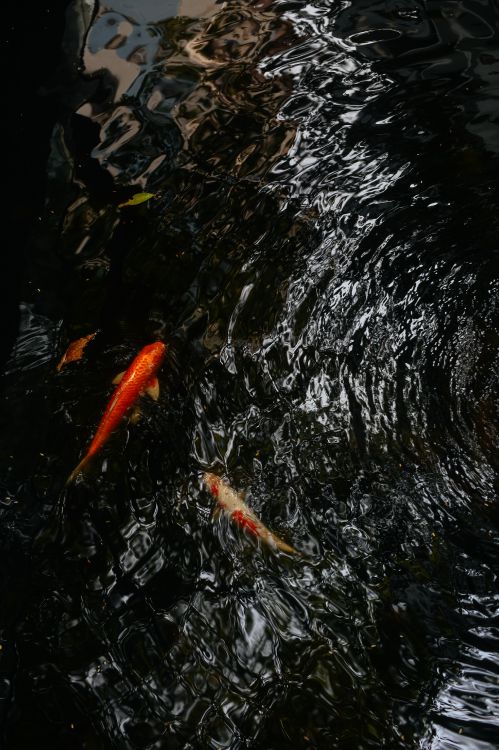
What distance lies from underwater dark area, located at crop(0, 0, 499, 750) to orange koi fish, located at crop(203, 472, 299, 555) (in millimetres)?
15

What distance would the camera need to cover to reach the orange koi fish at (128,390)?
276 cm

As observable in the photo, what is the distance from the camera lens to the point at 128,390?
2822mm

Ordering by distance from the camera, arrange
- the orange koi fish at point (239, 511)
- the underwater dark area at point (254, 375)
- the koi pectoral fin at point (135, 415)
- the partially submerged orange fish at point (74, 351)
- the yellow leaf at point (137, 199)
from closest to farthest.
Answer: the underwater dark area at point (254, 375) < the orange koi fish at point (239, 511) < the koi pectoral fin at point (135, 415) < the partially submerged orange fish at point (74, 351) < the yellow leaf at point (137, 199)

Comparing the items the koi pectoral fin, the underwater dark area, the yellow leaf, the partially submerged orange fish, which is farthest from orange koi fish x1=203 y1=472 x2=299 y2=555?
the yellow leaf

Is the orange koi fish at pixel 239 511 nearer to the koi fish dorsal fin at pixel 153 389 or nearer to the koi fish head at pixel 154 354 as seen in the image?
the koi fish dorsal fin at pixel 153 389

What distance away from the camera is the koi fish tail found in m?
2.71

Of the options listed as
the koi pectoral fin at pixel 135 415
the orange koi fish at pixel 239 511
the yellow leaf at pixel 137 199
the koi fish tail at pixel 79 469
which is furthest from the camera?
the yellow leaf at pixel 137 199

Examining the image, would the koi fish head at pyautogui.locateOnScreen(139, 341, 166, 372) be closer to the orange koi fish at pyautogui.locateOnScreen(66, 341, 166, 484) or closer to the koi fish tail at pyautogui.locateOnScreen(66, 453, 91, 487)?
the orange koi fish at pyautogui.locateOnScreen(66, 341, 166, 484)

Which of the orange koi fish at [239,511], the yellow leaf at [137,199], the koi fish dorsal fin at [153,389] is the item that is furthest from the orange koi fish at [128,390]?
the yellow leaf at [137,199]

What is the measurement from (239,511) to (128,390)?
0.72 metres

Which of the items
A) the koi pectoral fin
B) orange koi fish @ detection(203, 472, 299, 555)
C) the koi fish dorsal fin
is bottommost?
orange koi fish @ detection(203, 472, 299, 555)

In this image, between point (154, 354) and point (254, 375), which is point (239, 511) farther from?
point (154, 354)

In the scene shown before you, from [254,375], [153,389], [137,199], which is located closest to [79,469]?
[153,389]

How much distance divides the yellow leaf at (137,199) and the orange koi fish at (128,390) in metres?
0.99
